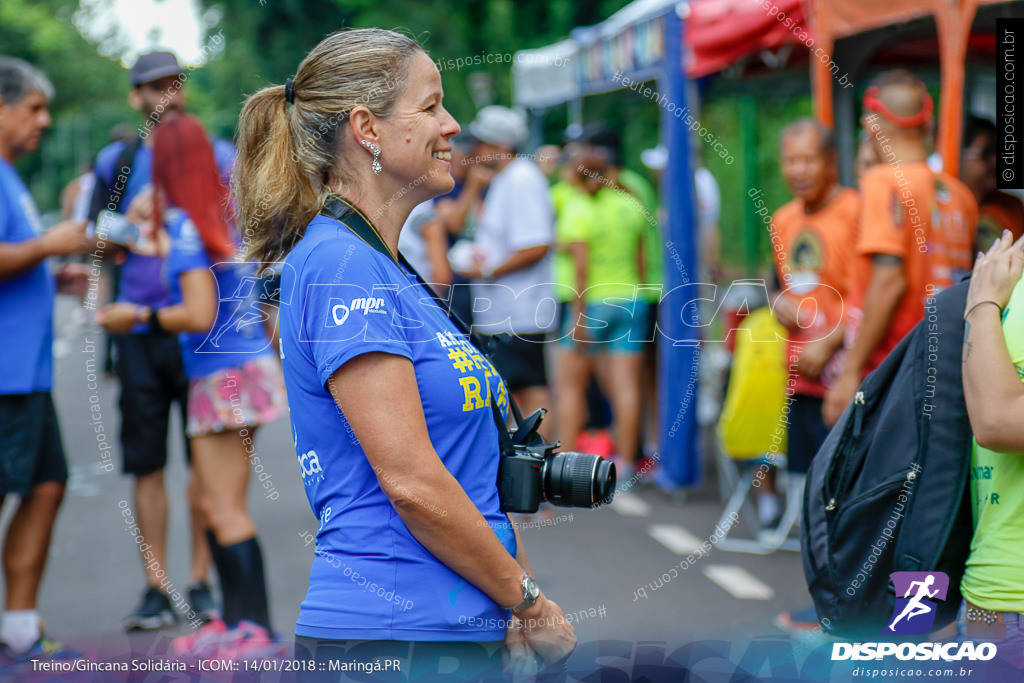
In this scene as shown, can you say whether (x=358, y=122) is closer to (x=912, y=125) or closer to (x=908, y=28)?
(x=912, y=125)

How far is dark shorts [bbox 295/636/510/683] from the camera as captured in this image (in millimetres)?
1640

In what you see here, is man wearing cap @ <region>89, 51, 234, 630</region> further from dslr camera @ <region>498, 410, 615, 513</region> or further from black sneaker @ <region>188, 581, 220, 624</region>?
dslr camera @ <region>498, 410, 615, 513</region>

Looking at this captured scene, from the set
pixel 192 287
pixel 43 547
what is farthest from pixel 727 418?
pixel 43 547

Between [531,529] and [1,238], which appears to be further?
[531,529]

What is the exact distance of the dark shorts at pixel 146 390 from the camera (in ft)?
13.1

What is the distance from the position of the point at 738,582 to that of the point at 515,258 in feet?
6.54

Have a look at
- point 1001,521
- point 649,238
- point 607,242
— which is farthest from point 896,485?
point 649,238

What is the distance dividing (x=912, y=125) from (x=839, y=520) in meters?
2.06

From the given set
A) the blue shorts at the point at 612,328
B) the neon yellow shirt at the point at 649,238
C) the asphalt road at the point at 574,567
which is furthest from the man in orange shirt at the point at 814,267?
the neon yellow shirt at the point at 649,238

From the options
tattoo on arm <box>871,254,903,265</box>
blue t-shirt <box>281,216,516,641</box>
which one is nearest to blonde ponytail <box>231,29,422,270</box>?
blue t-shirt <box>281,216,516,641</box>

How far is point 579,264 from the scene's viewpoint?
20.7 ft

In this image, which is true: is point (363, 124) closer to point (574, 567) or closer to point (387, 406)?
point (387, 406)

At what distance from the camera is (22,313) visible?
363cm

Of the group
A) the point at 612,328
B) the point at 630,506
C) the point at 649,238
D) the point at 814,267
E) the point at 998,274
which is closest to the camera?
the point at 998,274
